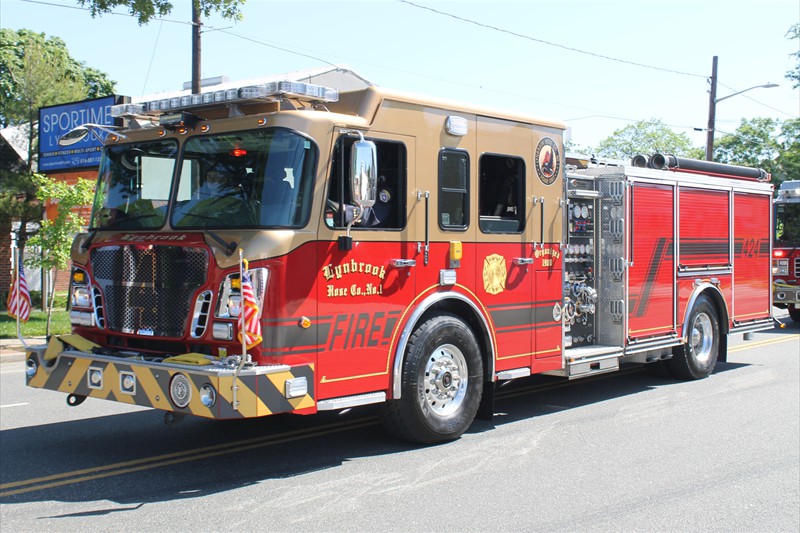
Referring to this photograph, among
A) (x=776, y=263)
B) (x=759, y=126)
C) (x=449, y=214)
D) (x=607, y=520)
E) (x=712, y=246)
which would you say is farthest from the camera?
(x=759, y=126)

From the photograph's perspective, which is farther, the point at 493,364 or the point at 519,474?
the point at 493,364

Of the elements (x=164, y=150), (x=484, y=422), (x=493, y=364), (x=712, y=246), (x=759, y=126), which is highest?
(x=759, y=126)

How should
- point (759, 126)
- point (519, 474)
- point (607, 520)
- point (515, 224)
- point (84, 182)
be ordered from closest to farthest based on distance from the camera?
point (607, 520), point (519, 474), point (515, 224), point (84, 182), point (759, 126)

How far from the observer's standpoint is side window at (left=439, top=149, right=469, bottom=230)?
746 cm

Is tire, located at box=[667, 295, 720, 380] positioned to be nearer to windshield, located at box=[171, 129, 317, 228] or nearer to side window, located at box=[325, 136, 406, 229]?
side window, located at box=[325, 136, 406, 229]

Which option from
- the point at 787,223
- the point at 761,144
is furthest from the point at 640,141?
the point at 787,223

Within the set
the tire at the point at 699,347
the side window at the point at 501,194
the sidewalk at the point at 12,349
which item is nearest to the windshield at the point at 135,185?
the side window at the point at 501,194

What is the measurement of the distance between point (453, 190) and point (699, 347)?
5.45 m

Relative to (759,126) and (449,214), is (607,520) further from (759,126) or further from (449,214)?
(759,126)

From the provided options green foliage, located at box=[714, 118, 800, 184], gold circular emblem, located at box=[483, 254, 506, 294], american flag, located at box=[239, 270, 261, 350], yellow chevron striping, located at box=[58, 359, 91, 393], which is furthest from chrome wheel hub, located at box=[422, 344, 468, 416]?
green foliage, located at box=[714, 118, 800, 184]

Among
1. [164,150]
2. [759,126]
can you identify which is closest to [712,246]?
[164,150]

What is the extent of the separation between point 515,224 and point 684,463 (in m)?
2.76

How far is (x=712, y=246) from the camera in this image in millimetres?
11336

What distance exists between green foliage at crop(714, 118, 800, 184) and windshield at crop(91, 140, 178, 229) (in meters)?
36.5
